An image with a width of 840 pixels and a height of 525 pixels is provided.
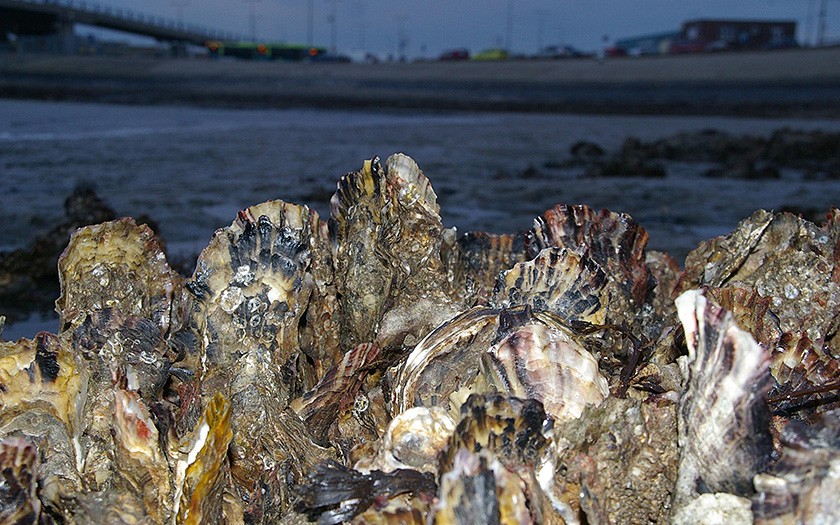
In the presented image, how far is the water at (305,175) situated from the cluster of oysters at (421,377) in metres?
2.28

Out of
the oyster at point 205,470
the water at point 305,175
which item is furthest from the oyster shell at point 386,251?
the water at point 305,175

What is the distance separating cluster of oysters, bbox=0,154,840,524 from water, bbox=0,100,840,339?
7.48 ft

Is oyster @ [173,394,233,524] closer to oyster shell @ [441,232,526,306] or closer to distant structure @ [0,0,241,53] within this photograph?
oyster shell @ [441,232,526,306]

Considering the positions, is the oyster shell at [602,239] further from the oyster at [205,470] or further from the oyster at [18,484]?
the oyster at [18,484]

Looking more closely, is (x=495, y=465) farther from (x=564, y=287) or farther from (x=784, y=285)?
(x=784, y=285)

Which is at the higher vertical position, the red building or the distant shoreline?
the red building

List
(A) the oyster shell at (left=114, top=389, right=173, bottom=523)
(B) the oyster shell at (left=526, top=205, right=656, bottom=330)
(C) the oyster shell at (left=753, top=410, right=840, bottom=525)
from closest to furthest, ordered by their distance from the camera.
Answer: (C) the oyster shell at (left=753, top=410, right=840, bottom=525), (A) the oyster shell at (left=114, top=389, right=173, bottom=523), (B) the oyster shell at (left=526, top=205, right=656, bottom=330)

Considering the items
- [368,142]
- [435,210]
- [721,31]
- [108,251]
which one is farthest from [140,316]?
[721,31]

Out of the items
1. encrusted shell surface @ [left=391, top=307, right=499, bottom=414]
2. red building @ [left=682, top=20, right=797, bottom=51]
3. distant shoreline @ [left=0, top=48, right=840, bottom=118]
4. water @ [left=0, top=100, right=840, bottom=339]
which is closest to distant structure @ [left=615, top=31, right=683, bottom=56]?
red building @ [left=682, top=20, right=797, bottom=51]

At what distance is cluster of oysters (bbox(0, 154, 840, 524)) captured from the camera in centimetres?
139

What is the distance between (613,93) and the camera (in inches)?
1362

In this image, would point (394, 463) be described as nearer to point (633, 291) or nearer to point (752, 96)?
point (633, 291)

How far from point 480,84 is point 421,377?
39838 mm

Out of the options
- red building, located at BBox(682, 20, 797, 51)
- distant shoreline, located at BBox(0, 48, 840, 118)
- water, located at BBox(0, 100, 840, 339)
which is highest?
red building, located at BBox(682, 20, 797, 51)
